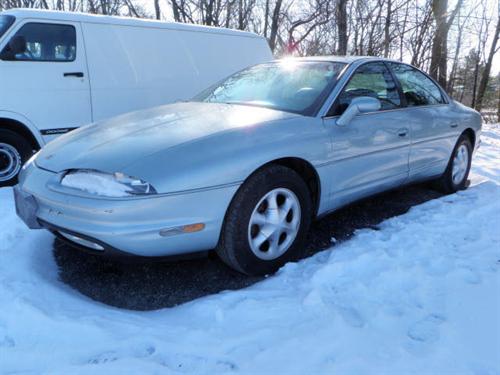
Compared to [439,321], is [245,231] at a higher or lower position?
higher

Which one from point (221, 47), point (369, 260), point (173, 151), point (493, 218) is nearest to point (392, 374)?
point (369, 260)

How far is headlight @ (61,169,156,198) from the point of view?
2.38 metres

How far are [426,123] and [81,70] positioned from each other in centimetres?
387

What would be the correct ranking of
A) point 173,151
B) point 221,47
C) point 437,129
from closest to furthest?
point 173,151, point 437,129, point 221,47

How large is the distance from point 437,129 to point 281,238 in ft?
7.59

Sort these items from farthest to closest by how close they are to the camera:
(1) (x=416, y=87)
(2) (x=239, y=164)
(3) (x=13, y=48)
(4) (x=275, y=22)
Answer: (4) (x=275, y=22) < (3) (x=13, y=48) < (1) (x=416, y=87) < (2) (x=239, y=164)

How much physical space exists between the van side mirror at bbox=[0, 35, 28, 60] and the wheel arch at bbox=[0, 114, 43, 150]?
64cm

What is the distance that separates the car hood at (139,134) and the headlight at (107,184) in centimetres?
4

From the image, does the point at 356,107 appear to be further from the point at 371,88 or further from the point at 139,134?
the point at 139,134

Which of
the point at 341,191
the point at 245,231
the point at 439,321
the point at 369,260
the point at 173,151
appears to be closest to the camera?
the point at 439,321

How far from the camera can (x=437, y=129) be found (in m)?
Result: 4.37

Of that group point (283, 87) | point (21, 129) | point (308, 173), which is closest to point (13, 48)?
point (21, 129)

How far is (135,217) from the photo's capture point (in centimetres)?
236

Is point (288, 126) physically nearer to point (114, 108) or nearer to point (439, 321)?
point (439, 321)
